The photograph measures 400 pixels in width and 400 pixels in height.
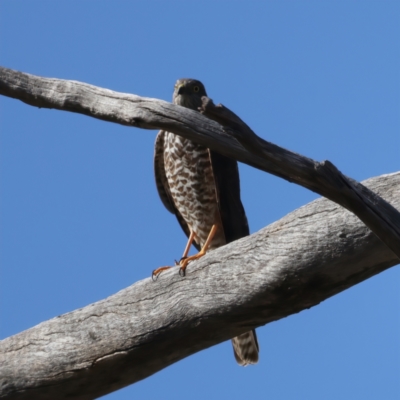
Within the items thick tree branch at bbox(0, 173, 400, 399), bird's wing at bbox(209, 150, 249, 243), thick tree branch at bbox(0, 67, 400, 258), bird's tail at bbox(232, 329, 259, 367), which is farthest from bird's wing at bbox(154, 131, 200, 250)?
thick tree branch at bbox(0, 67, 400, 258)

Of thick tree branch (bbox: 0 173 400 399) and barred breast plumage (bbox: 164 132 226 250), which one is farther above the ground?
barred breast plumage (bbox: 164 132 226 250)

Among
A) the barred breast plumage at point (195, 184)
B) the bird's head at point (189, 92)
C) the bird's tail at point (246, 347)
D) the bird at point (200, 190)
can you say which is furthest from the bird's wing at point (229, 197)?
the bird's head at point (189, 92)

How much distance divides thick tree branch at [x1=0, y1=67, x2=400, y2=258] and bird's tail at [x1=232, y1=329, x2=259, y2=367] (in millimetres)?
2126

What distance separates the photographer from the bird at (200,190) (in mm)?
5523

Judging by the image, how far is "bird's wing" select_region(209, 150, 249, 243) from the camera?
18.1 ft

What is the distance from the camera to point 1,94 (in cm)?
338

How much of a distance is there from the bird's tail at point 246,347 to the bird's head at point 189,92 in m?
2.42

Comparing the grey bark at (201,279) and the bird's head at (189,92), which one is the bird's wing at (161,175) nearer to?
the bird's head at (189,92)

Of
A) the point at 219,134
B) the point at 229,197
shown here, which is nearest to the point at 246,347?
the point at 229,197

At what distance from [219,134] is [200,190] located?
3.10 metres

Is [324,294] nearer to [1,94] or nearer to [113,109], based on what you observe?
[113,109]

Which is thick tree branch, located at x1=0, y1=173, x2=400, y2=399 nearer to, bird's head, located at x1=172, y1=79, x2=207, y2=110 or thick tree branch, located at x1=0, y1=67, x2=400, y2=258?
thick tree branch, located at x1=0, y1=67, x2=400, y2=258

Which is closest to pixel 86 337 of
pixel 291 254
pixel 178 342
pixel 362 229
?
pixel 178 342

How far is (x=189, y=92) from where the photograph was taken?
658cm
